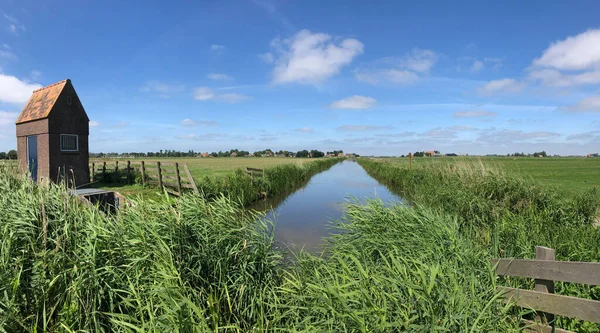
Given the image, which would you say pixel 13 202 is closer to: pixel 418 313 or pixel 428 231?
pixel 418 313

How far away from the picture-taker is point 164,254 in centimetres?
343

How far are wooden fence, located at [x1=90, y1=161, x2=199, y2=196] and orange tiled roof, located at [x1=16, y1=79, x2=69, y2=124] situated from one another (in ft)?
14.1

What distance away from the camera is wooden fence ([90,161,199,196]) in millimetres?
12430

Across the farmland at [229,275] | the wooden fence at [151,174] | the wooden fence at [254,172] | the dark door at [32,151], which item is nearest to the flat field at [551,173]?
the farmland at [229,275]

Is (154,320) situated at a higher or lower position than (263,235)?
lower

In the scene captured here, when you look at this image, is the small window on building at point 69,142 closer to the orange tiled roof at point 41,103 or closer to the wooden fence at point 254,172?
the orange tiled roof at point 41,103

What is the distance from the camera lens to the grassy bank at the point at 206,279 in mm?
2604

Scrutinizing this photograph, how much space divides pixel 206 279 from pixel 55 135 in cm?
1755

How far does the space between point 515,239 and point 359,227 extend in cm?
281

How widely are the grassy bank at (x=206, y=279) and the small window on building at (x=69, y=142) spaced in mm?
14296

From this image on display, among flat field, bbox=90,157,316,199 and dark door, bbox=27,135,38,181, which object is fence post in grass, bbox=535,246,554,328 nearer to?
flat field, bbox=90,157,316,199

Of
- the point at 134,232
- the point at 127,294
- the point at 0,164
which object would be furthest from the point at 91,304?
the point at 0,164

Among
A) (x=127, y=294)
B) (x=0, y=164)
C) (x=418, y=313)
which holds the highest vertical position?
(x=0, y=164)

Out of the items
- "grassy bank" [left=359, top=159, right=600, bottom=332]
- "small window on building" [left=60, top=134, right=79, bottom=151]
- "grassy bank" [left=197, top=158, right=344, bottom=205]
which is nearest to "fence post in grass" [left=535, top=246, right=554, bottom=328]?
"grassy bank" [left=359, top=159, right=600, bottom=332]
